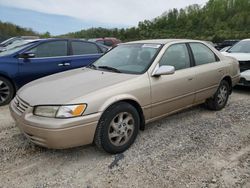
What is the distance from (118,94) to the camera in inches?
133

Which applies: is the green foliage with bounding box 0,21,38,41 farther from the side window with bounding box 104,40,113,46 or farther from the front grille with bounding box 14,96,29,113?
the front grille with bounding box 14,96,29,113

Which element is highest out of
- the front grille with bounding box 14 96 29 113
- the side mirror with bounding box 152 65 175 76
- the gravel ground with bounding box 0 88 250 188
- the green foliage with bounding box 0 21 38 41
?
the green foliage with bounding box 0 21 38 41

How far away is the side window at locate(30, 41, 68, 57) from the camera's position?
6.13 metres

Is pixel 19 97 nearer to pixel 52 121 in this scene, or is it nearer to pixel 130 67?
pixel 52 121

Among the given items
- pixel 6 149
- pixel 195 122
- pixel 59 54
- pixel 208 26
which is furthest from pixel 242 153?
pixel 208 26

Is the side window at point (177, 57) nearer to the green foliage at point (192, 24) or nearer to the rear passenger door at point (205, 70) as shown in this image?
the rear passenger door at point (205, 70)

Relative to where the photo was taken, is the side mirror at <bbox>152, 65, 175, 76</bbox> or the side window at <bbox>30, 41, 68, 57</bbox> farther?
the side window at <bbox>30, 41, 68, 57</bbox>

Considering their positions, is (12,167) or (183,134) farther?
(183,134)

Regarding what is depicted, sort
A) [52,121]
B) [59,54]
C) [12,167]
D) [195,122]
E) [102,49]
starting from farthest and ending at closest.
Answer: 1. [102,49]
2. [59,54]
3. [195,122]
4. [12,167]
5. [52,121]

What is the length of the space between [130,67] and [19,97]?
1.62 metres

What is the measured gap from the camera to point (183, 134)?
4148mm

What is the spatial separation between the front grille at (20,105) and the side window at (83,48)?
3203mm

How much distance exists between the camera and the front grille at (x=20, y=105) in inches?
130

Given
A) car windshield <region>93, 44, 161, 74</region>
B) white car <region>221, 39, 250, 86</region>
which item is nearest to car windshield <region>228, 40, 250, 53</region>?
white car <region>221, 39, 250, 86</region>
